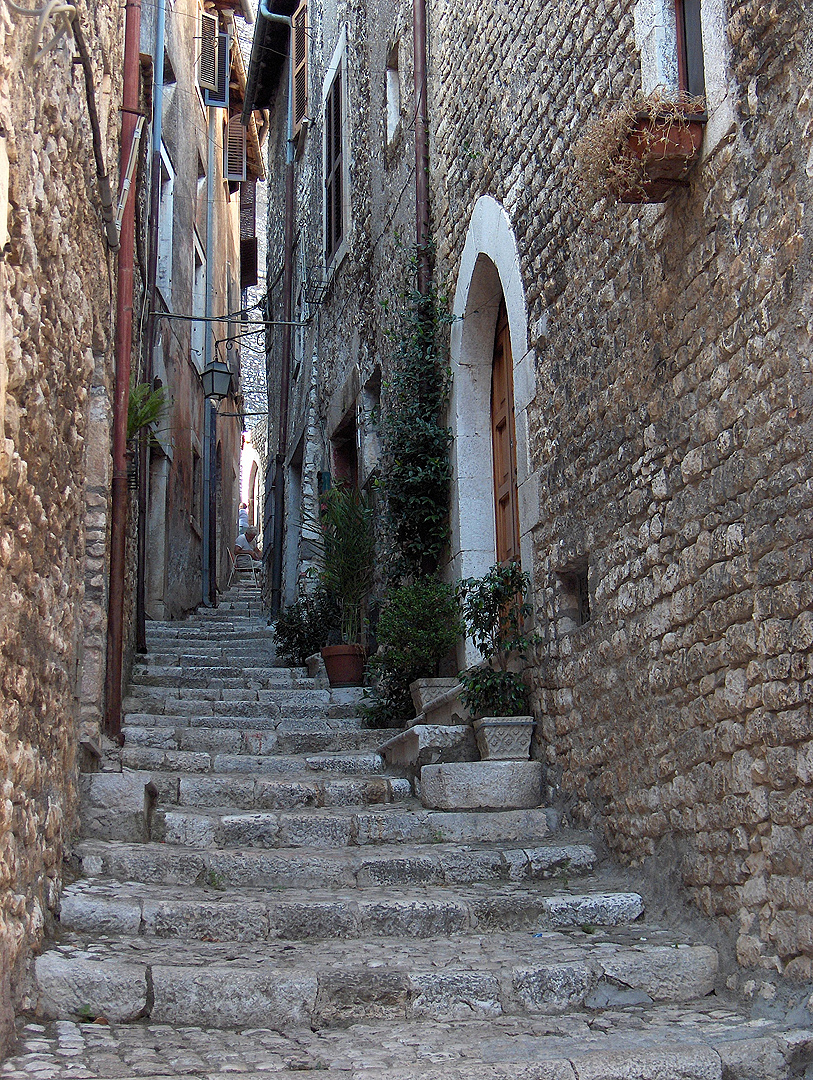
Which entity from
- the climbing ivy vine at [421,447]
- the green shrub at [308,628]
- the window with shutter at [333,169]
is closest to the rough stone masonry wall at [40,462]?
the climbing ivy vine at [421,447]

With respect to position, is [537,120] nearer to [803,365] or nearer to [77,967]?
[803,365]

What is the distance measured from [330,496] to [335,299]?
290 cm

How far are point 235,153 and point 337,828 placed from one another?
14.7 meters

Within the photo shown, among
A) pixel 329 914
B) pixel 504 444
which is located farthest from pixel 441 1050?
pixel 504 444

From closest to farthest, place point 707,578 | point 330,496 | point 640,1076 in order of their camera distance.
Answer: point 640,1076 < point 707,578 < point 330,496

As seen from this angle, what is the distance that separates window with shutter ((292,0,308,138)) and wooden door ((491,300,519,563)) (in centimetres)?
701

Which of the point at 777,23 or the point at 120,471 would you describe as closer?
the point at 777,23

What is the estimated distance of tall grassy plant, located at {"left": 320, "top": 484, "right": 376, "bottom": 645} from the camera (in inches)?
312

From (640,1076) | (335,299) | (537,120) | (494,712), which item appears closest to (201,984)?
(640,1076)

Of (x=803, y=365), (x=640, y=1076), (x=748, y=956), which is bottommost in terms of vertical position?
(x=640, y=1076)

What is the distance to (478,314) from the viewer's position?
6.49 m

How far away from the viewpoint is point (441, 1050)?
2.94 meters

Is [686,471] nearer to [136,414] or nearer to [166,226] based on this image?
[136,414]

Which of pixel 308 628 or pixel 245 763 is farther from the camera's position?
pixel 308 628
